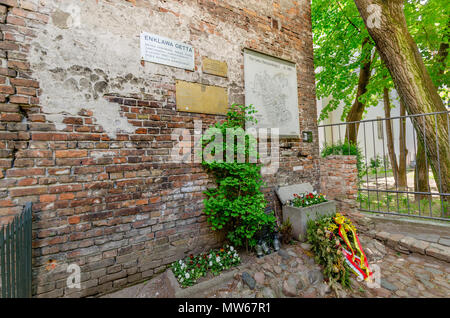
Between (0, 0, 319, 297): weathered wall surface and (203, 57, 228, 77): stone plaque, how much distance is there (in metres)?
0.08

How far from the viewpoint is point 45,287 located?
6.85 feet

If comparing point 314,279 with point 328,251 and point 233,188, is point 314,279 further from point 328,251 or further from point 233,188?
point 233,188

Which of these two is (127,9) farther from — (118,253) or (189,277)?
(189,277)

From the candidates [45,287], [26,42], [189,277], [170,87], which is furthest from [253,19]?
[45,287]

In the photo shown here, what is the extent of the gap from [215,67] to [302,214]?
2657mm

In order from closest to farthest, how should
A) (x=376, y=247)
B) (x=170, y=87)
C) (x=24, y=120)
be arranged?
(x=24, y=120) < (x=170, y=87) < (x=376, y=247)

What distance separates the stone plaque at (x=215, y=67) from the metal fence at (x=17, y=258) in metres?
2.69

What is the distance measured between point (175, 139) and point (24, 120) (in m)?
1.53

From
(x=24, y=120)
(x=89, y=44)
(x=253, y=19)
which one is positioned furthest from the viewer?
(x=253, y=19)

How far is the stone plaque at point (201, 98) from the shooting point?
2.95 metres

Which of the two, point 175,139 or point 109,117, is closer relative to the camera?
point 109,117

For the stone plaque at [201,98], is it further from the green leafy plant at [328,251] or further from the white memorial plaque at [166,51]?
the green leafy plant at [328,251]

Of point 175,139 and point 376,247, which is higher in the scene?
point 175,139
